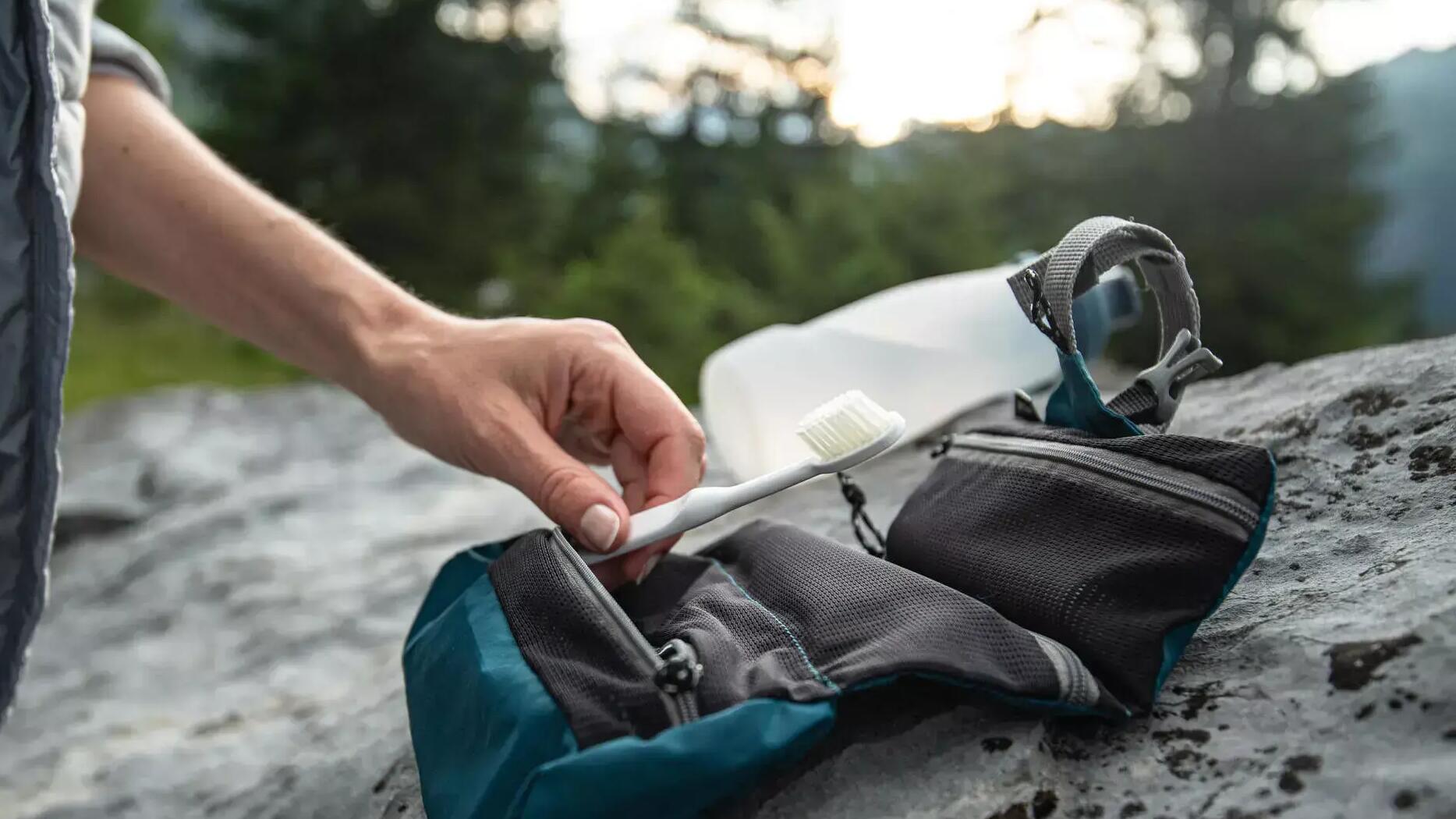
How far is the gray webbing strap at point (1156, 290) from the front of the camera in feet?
1.95

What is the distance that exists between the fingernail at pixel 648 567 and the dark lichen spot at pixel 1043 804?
12.2 inches

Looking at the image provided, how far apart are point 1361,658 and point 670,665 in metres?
0.34

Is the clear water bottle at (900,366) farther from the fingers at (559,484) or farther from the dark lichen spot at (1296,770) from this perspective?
the dark lichen spot at (1296,770)

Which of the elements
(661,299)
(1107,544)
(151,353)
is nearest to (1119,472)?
(1107,544)

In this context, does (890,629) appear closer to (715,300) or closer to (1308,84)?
(715,300)

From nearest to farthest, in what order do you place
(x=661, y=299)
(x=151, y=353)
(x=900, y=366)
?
(x=900, y=366) → (x=661, y=299) → (x=151, y=353)

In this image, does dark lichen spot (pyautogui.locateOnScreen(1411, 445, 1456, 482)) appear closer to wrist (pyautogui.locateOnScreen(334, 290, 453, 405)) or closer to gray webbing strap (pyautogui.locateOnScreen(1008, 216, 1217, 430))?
gray webbing strap (pyautogui.locateOnScreen(1008, 216, 1217, 430))

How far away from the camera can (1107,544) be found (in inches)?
21.2

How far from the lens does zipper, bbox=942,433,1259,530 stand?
0.51 metres

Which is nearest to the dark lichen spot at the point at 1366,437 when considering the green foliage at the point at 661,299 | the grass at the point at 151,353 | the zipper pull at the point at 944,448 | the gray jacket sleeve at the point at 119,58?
the zipper pull at the point at 944,448

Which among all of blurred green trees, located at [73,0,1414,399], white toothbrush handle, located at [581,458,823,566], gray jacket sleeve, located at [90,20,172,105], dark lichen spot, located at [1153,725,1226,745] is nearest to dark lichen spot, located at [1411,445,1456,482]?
dark lichen spot, located at [1153,725,1226,745]

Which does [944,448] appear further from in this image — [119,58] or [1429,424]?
[119,58]

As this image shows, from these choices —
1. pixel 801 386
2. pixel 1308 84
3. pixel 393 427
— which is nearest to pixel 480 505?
pixel 801 386

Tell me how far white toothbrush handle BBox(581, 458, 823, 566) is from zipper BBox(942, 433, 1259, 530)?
0.12 metres
